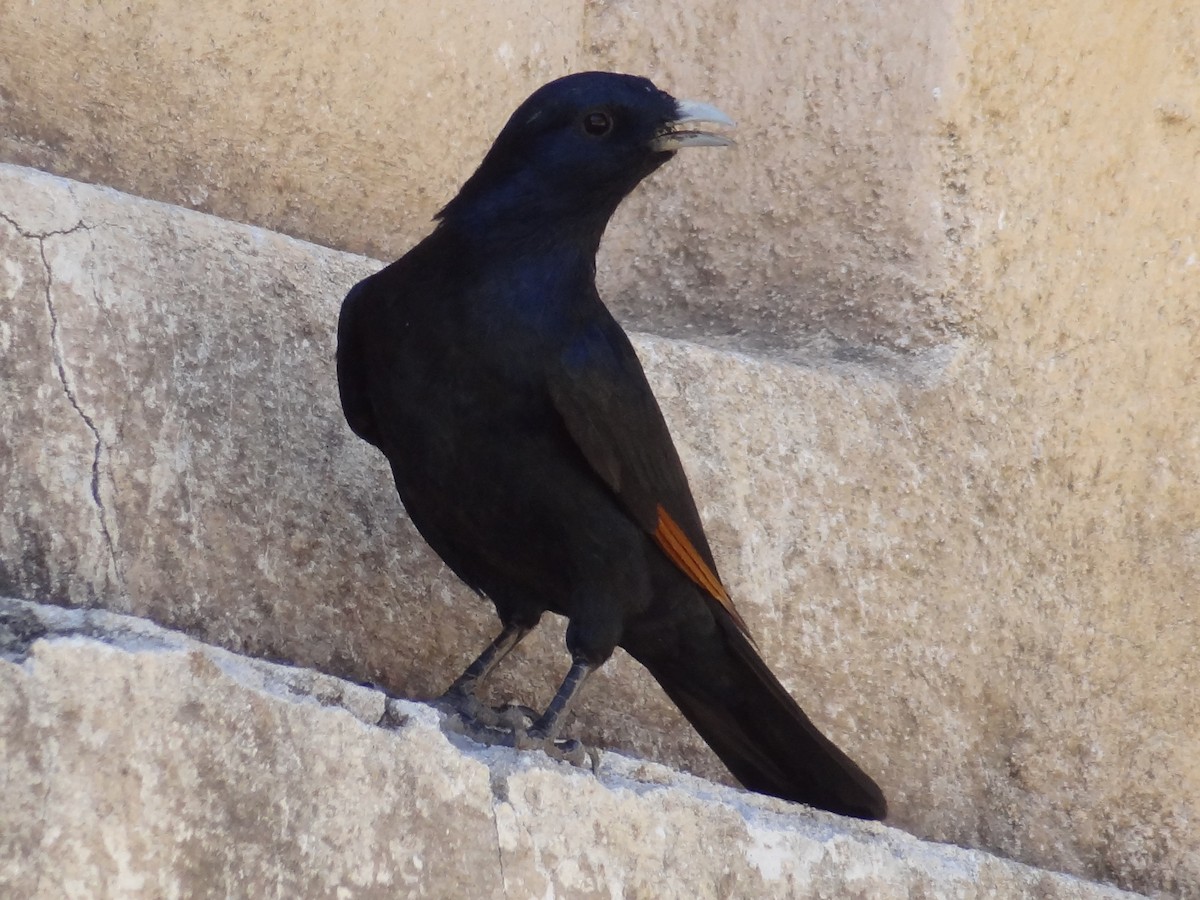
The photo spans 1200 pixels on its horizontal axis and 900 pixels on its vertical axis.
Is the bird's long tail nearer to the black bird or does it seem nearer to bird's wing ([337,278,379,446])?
the black bird

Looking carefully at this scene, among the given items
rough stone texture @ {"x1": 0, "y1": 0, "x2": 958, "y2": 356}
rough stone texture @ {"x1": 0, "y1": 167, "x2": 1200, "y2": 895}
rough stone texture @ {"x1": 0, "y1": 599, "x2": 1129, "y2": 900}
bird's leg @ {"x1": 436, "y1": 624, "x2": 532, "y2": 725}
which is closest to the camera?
rough stone texture @ {"x1": 0, "y1": 599, "x2": 1129, "y2": 900}

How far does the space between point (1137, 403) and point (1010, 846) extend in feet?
4.30

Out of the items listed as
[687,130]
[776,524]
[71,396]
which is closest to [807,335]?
[776,524]

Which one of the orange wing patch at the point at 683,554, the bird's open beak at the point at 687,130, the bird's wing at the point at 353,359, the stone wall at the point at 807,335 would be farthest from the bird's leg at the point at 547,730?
the bird's open beak at the point at 687,130

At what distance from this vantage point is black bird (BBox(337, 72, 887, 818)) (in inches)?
120

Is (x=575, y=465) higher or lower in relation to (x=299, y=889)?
higher

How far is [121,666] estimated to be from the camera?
7.32 feet

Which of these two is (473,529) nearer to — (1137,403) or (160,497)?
(160,497)

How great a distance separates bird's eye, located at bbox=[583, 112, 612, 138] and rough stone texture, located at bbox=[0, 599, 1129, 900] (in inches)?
50.6

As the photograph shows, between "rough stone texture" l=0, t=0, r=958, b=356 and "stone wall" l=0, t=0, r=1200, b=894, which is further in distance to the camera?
"rough stone texture" l=0, t=0, r=958, b=356

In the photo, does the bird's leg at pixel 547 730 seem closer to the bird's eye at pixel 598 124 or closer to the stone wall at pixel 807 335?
the stone wall at pixel 807 335

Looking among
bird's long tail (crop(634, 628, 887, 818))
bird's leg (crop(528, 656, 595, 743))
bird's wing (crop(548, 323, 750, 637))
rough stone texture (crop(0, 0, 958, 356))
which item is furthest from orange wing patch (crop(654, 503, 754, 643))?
rough stone texture (crop(0, 0, 958, 356))

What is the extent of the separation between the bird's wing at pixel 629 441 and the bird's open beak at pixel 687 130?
15.6 inches

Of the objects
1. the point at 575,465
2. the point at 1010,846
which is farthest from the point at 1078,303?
the point at 575,465
